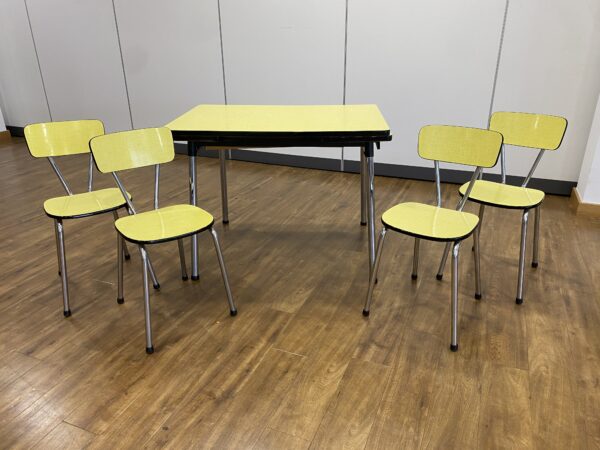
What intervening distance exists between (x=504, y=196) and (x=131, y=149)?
1.82 metres

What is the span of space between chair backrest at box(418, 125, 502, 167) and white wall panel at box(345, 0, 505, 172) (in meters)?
1.69

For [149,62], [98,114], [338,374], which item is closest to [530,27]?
[338,374]

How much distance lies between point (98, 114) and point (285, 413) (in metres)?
4.74

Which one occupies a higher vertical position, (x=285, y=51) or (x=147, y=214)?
(x=285, y=51)

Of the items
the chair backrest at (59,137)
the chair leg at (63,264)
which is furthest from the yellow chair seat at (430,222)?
the chair backrest at (59,137)

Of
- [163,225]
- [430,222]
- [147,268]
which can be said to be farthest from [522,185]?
[147,268]

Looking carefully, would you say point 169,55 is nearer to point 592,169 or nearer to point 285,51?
point 285,51

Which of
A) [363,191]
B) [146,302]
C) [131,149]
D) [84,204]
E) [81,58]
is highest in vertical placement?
[81,58]

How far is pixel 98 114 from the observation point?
5289 mm

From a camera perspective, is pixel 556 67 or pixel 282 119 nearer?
pixel 282 119

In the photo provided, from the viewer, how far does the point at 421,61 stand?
12.1ft

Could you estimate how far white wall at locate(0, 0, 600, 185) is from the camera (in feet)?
11.1

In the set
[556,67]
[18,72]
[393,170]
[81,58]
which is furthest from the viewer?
[18,72]

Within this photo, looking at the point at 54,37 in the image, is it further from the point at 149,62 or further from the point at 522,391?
the point at 522,391
